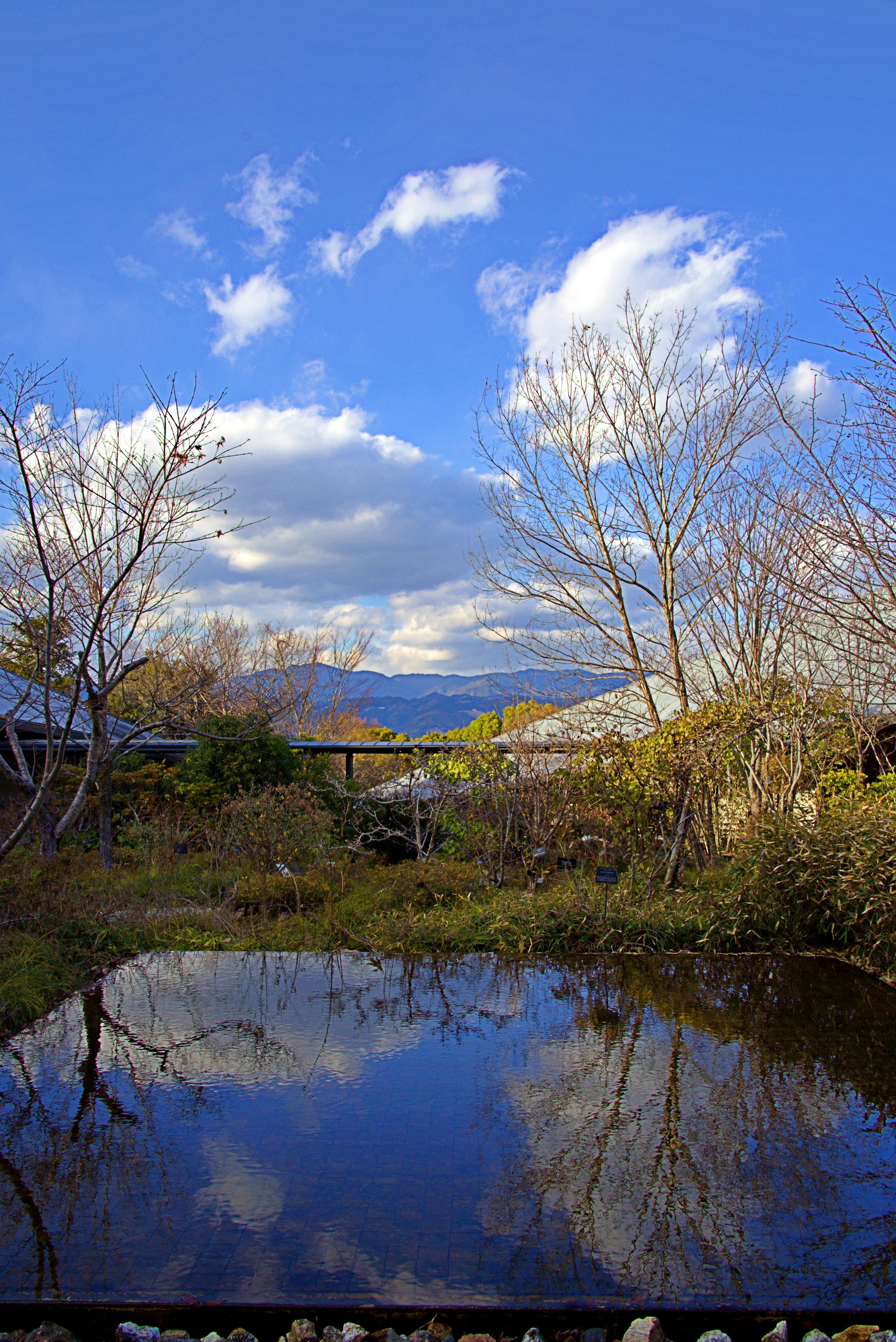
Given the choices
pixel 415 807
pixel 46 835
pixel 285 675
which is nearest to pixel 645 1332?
pixel 46 835

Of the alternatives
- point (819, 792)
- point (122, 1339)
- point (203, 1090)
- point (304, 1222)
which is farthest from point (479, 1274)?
point (819, 792)

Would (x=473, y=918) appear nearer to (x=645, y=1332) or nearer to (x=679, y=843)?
(x=679, y=843)

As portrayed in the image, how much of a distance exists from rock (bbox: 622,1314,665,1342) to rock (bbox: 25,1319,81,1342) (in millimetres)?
1288

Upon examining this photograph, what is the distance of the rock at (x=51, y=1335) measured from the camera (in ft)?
7.42

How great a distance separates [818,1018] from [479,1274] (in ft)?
10.1

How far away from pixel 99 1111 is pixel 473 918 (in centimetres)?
389

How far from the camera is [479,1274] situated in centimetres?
245

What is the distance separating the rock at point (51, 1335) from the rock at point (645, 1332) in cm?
129

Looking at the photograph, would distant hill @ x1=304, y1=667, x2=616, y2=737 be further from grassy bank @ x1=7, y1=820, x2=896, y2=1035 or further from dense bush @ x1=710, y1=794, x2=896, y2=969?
dense bush @ x1=710, y1=794, x2=896, y2=969

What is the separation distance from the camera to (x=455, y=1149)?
321 centimetres

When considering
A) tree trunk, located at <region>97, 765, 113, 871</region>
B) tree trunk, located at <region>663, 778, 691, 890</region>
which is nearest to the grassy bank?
tree trunk, located at <region>663, 778, 691, 890</region>

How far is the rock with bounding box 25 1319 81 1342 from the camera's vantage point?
2262 mm

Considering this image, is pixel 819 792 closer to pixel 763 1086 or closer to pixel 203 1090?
pixel 763 1086

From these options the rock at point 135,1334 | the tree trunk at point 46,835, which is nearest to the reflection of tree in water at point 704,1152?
the rock at point 135,1334
